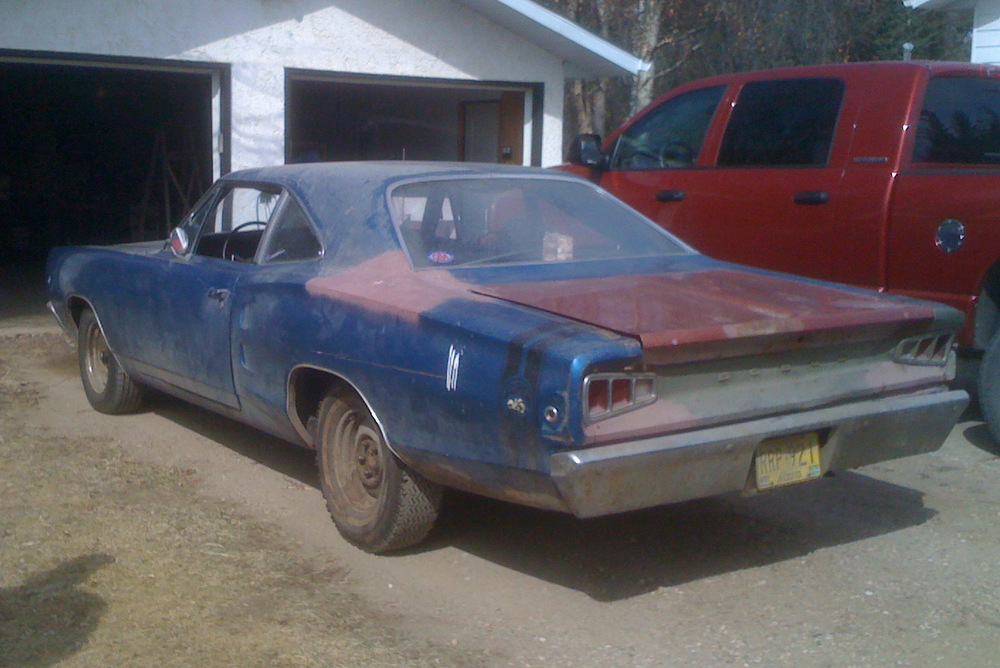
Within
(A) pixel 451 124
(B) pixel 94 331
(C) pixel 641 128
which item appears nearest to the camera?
(B) pixel 94 331

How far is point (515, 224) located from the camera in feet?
17.0

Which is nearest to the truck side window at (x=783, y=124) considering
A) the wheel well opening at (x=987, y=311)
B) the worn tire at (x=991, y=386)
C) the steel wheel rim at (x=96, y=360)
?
the wheel well opening at (x=987, y=311)

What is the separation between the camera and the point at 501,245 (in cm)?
506

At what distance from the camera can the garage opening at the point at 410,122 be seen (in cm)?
1220

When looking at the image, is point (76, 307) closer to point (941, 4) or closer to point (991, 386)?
point (991, 386)

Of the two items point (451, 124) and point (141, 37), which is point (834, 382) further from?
point (451, 124)

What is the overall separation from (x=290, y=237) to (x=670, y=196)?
10.1ft

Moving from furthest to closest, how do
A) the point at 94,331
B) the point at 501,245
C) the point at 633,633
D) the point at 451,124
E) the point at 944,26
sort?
the point at 944,26
the point at 451,124
the point at 94,331
the point at 501,245
the point at 633,633

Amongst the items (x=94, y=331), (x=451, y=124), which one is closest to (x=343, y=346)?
(x=94, y=331)

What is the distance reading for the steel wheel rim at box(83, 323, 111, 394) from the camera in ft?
23.0

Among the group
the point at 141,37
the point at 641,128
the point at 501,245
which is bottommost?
the point at 501,245

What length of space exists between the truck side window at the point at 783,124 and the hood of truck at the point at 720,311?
7.13 ft

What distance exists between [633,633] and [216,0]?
7.47 m

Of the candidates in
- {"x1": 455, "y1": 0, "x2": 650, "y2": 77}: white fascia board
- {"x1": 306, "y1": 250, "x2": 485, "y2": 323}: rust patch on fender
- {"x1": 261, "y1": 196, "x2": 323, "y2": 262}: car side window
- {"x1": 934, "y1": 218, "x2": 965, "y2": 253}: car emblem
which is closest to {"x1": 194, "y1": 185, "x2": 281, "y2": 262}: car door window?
{"x1": 261, "y1": 196, "x2": 323, "y2": 262}: car side window
